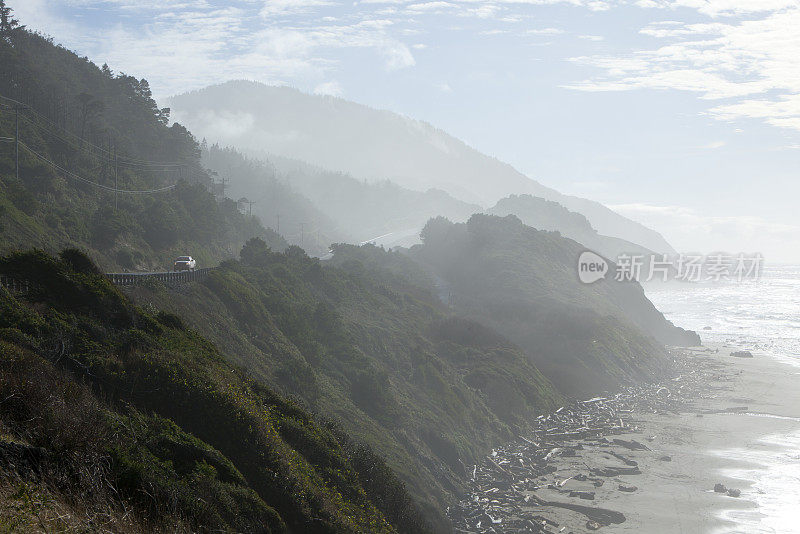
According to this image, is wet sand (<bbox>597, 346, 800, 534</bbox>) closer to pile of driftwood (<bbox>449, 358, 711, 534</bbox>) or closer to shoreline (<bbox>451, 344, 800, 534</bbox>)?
shoreline (<bbox>451, 344, 800, 534</bbox>)

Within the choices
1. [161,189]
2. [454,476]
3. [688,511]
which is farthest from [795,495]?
[161,189]

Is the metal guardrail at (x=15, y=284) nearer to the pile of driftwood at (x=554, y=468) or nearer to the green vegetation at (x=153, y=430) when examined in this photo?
the green vegetation at (x=153, y=430)

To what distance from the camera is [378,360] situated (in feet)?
192

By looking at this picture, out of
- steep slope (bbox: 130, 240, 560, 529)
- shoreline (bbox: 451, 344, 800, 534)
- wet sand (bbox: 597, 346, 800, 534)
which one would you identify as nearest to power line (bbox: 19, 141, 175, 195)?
steep slope (bbox: 130, 240, 560, 529)

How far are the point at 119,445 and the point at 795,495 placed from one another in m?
40.6

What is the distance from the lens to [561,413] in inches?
2393

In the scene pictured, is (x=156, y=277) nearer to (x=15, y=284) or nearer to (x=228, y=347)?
(x=228, y=347)

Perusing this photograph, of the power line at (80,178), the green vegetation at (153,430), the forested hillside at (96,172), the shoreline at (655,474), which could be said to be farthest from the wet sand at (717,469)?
the power line at (80,178)

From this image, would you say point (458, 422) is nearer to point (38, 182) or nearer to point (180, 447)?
point (180, 447)

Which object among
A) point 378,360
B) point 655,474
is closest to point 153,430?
point 655,474

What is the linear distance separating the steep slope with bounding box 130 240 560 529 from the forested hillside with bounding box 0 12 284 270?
42.2 feet

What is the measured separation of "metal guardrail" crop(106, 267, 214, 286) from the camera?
38.0 meters

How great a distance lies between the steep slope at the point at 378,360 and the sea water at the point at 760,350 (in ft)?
55.6

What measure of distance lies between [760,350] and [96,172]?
10217 cm
